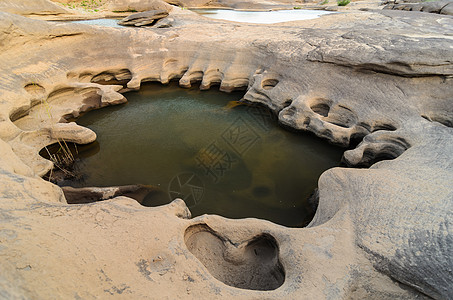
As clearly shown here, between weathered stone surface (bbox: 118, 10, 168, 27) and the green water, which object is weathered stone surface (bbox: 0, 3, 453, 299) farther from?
weathered stone surface (bbox: 118, 10, 168, 27)

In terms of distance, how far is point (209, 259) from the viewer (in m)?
3.36

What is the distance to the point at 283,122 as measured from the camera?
714cm

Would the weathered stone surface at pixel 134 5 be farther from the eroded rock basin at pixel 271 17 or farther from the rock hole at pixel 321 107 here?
the rock hole at pixel 321 107

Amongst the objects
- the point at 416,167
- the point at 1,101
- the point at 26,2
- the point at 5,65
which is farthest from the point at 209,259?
the point at 26,2

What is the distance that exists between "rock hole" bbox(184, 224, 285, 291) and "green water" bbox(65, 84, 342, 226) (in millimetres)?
1242

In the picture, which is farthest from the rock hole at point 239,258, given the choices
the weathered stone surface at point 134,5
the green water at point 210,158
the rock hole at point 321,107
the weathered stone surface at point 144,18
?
the weathered stone surface at point 134,5

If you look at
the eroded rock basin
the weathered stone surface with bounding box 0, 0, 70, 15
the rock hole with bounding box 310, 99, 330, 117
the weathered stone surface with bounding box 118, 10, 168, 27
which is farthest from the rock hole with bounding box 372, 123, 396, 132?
the weathered stone surface with bounding box 0, 0, 70, 15

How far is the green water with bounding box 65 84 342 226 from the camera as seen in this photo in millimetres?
5043

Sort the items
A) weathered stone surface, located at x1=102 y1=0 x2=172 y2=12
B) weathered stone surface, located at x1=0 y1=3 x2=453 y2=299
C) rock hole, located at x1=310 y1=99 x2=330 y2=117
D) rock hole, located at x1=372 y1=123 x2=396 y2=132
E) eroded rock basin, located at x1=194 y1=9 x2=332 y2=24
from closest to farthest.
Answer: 1. weathered stone surface, located at x1=0 y1=3 x2=453 y2=299
2. rock hole, located at x1=372 y1=123 x2=396 y2=132
3. rock hole, located at x1=310 y1=99 x2=330 y2=117
4. eroded rock basin, located at x1=194 y1=9 x2=332 y2=24
5. weathered stone surface, located at x1=102 y1=0 x2=172 y2=12

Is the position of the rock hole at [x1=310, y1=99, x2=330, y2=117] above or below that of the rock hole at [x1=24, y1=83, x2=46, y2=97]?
below

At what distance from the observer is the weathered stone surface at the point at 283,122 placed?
100 inches

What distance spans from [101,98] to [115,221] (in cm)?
626

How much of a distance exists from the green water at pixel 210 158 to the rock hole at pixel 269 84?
81 centimetres

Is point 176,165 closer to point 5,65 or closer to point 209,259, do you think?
point 209,259
